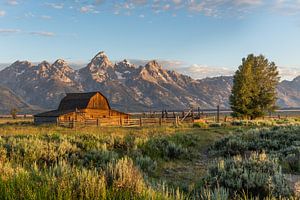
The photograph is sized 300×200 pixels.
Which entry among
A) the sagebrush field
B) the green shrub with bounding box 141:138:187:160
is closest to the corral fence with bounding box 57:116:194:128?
the sagebrush field

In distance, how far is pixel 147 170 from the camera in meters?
12.2

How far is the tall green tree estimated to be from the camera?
166 ft

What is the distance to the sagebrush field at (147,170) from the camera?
18.3 feet

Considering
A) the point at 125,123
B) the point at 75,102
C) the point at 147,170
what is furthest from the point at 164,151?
the point at 75,102

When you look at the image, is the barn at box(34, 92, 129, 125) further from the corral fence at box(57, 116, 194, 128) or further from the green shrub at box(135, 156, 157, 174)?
the green shrub at box(135, 156, 157, 174)

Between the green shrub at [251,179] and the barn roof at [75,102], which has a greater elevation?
the barn roof at [75,102]

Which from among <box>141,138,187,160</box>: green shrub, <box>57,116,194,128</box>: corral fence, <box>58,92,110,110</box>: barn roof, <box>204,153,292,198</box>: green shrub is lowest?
<box>57,116,194,128</box>: corral fence

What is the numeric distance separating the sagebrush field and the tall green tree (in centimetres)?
2840

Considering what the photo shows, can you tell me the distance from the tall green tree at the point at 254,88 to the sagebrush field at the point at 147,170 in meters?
28.4

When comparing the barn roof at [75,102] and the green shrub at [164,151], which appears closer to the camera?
the green shrub at [164,151]

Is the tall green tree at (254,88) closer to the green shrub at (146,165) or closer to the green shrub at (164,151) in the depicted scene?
the green shrub at (164,151)

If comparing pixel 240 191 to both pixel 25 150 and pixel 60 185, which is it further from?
pixel 25 150

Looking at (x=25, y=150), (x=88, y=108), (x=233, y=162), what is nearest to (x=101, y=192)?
(x=233, y=162)

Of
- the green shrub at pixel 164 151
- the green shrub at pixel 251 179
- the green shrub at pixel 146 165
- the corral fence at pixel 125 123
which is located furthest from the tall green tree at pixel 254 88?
the green shrub at pixel 251 179
